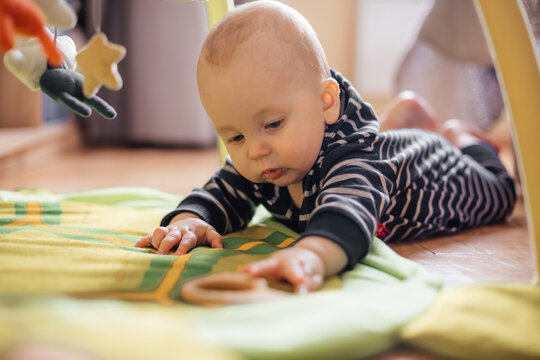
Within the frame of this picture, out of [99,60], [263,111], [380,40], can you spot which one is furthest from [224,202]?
[380,40]

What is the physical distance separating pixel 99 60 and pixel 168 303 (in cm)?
25

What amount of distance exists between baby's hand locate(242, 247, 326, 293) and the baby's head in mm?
161

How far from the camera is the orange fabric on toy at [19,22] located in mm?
450

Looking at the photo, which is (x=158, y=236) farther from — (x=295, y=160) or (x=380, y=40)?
(x=380, y=40)

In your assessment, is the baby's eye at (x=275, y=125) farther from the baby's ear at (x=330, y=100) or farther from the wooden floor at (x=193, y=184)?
the wooden floor at (x=193, y=184)

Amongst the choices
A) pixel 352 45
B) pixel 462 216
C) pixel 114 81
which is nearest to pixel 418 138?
pixel 462 216

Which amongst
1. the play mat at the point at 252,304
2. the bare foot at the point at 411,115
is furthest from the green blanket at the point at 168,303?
the bare foot at the point at 411,115

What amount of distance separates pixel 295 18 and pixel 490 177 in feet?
1.65

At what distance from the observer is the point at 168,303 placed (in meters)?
0.48

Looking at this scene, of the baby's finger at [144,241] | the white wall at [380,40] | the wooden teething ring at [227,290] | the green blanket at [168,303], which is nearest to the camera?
the green blanket at [168,303]

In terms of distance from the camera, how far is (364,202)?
1.99 ft

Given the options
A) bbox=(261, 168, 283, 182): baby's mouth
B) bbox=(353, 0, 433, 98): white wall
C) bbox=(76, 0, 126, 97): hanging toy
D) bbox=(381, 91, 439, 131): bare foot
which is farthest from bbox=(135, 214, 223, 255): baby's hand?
bbox=(353, 0, 433, 98): white wall

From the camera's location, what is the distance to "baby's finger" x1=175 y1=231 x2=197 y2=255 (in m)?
0.66

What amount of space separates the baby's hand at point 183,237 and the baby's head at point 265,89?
0.32ft
